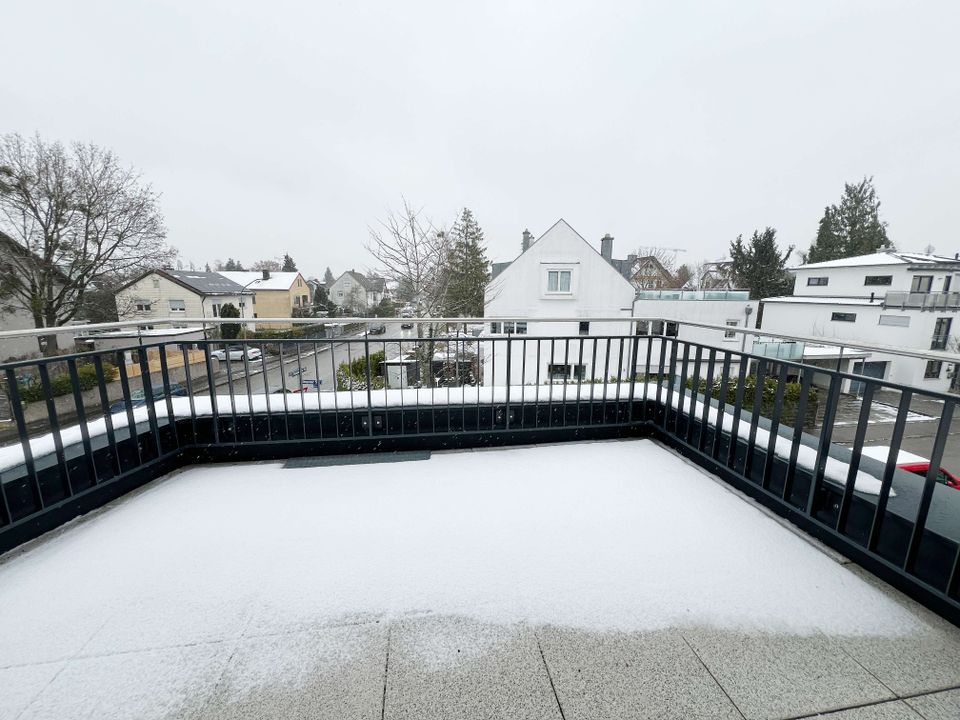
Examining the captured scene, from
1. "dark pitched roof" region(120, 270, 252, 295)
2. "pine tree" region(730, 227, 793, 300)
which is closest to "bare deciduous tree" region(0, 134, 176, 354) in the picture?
"dark pitched roof" region(120, 270, 252, 295)

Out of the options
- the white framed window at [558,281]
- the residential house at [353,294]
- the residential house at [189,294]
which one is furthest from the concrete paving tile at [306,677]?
the residential house at [353,294]

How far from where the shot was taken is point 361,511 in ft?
6.96

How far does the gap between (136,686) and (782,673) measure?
2.07m

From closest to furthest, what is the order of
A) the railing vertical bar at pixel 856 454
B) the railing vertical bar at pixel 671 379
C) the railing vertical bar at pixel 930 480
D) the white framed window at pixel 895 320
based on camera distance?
the railing vertical bar at pixel 930 480 → the railing vertical bar at pixel 856 454 → the railing vertical bar at pixel 671 379 → the white framed window at pixel 895 320

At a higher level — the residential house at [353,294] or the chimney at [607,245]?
the chimney at [607,245]

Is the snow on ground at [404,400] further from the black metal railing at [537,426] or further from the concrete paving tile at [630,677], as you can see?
the concrete paving tile at [630,677]

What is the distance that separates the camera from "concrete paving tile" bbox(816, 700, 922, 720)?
1.06 metres

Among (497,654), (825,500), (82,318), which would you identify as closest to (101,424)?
(497,654)

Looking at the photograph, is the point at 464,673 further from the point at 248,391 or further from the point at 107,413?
the point at 107,413

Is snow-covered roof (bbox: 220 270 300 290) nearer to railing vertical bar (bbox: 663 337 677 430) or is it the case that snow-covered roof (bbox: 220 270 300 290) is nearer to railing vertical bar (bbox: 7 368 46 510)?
railing vertical bar (bbox: 7 368 46 510)

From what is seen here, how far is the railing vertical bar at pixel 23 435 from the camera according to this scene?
181cm

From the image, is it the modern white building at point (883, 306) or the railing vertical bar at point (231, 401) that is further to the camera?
the modern white building at point (883, 306)

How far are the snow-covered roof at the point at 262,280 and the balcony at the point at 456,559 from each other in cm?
3349

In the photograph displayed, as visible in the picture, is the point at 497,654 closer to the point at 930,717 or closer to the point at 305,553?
the point at 305,553
